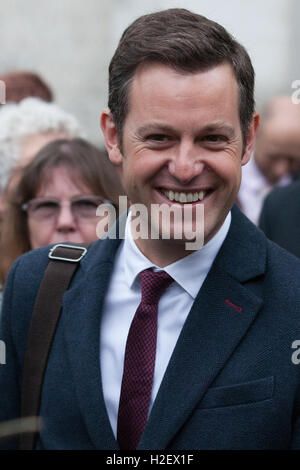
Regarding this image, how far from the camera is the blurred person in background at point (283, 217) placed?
3.12m

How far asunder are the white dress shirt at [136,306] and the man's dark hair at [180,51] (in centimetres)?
37

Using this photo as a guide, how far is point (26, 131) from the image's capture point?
3863 mm

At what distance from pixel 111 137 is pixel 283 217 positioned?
3.52 ft

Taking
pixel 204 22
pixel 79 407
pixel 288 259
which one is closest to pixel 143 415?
pixel 79 407

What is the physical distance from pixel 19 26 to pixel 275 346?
4801 millimetres

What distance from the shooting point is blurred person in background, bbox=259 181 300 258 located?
3.12 metres

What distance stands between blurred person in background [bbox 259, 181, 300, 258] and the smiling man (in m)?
0.77

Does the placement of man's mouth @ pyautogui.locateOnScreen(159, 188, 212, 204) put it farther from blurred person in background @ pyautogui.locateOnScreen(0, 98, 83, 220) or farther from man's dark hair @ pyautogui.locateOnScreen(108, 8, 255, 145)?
blurred person in background @ pyautogui.locateOnScreen(0, 98, 83, 220)

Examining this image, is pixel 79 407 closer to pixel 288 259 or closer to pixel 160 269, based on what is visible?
pixel 160 269

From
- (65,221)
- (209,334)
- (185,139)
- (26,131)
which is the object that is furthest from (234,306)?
(26,131)

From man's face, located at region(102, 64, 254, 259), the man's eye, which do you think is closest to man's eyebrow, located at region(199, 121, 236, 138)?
man's face, located at region(102, 64, 254, 259)

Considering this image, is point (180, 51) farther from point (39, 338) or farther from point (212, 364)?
point (39, 338)
